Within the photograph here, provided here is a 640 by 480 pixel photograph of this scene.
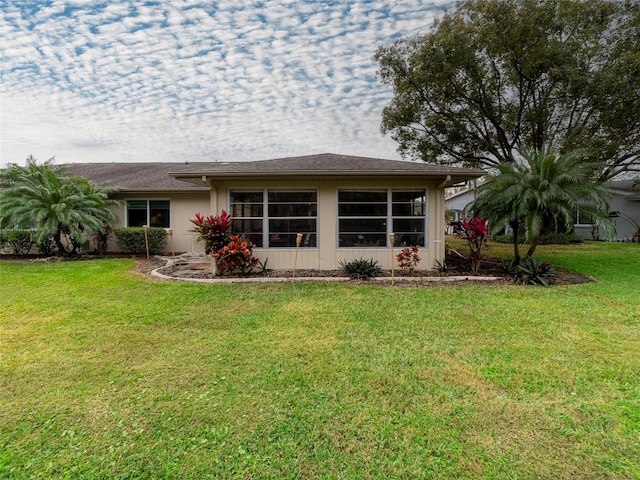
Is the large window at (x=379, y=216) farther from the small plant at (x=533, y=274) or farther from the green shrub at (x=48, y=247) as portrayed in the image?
the green shrub at (x=48, y=247)

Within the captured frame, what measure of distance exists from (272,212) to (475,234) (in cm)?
536

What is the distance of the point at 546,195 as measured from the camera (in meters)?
7.16

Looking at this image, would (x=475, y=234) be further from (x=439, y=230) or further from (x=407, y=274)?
(x=407, y=274)

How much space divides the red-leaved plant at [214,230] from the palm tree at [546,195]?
22.2ft

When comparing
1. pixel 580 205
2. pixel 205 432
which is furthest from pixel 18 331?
pixel 580 205

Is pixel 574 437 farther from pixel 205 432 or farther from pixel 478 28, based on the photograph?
pixel 478 28

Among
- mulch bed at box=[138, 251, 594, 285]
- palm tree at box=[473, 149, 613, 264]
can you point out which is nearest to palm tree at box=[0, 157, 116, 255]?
mulch bed at box=[138, 251, 594, 285]

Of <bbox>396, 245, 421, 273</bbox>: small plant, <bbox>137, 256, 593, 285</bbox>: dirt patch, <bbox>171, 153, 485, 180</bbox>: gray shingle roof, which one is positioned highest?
<bbox>171, 153, 485, 180</bbox>: gray shingle roof

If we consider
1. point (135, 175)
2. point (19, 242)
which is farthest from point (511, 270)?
point (19, 242)

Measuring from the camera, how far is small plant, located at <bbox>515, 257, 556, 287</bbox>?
7.52 metres

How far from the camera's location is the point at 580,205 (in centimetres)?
738

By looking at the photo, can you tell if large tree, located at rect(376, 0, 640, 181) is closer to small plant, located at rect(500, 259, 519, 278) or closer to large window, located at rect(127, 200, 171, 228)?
small plant, located at rect(500, 259, 519, 278)

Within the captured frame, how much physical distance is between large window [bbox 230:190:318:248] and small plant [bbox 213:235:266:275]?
593 mm

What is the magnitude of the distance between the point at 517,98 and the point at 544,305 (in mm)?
12041
